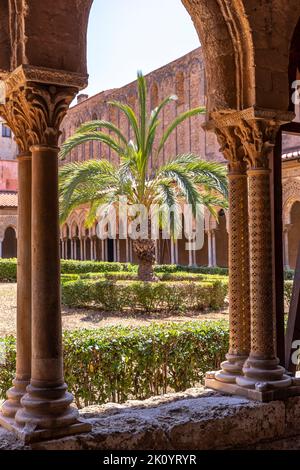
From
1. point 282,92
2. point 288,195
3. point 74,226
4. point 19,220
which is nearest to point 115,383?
point 19,220

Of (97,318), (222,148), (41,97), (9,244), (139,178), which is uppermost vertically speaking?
(139,178)

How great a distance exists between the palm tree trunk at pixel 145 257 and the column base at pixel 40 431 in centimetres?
1173

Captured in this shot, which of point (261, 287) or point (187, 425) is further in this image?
point (261, 287)

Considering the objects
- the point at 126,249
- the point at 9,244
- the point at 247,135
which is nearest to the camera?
the point at 247,135

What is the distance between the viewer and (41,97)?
3.33 m

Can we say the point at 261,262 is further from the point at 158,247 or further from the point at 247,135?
the point at 158,247

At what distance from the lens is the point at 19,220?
351cm

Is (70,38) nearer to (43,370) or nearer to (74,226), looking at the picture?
(43,370)

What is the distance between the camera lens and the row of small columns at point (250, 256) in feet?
13.3

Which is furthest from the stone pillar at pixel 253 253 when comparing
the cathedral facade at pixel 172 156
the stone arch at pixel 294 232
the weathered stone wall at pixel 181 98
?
the weathered stone wall at pixel 181 98

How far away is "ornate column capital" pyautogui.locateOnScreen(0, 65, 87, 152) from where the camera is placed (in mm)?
3273

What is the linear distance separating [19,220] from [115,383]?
2.52m

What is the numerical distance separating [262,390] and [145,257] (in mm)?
11294

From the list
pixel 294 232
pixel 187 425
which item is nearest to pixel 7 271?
pixel 294 232
